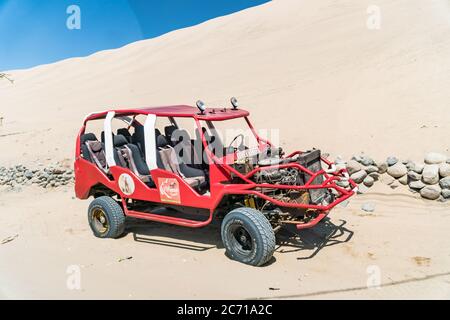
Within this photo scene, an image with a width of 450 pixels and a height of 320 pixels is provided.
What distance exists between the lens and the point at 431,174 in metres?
8.44

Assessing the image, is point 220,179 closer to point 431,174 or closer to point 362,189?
point 362,189

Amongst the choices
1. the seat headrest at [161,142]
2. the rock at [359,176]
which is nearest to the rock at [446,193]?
the rock at [359,176]

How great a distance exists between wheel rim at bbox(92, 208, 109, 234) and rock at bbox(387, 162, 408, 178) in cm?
564

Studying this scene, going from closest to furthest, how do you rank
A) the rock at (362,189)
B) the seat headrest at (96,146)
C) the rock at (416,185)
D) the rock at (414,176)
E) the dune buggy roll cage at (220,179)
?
the dune buggy roll cage at (220,179)
the seat headrest at (96,146)
the rock at (416,185)
the rock at (414,176)
the rock at (362,189)

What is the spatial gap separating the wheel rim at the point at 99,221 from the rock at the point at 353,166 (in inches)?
199

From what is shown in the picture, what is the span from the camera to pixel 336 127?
40.3 ft

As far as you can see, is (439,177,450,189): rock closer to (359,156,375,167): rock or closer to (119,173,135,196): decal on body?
(359,156,375,167): rock

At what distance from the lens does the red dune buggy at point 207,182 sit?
6.06 metres

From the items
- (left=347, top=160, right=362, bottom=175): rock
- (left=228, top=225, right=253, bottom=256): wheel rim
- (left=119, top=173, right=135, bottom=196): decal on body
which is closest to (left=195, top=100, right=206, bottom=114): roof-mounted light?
(left=119, top=173, right=135, bottom=196): decal on body

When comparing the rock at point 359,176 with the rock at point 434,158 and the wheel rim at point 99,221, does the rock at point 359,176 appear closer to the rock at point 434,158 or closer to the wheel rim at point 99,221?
the rock at point 434,158

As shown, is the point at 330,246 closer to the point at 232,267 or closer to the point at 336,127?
the point at 232,267

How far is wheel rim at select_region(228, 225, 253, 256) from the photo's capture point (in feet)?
20.0
